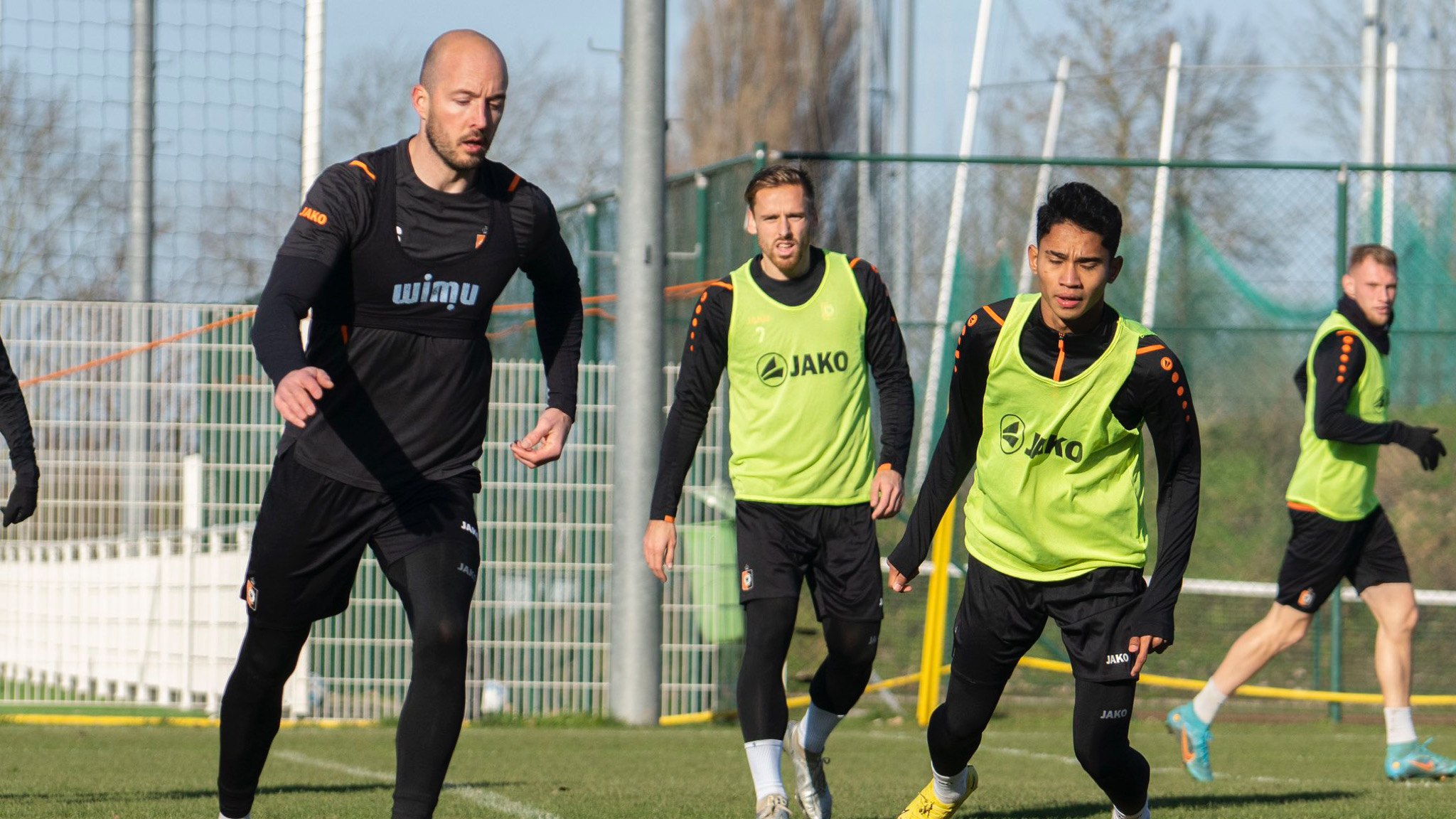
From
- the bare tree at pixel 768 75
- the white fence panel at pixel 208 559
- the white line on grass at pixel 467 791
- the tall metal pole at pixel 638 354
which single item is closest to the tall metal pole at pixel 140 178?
the white fence panel at pixel 208 559

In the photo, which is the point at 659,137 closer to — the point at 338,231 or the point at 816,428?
the point at 816,428

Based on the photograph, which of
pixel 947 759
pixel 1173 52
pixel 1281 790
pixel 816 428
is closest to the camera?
pixel 947 759

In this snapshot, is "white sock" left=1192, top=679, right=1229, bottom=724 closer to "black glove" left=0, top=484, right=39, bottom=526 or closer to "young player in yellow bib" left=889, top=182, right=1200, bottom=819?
"young player in yellow bib" left=889, top=182, right=1200, bottom=819

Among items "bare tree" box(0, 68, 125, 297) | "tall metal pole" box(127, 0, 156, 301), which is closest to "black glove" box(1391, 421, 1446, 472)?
"tall metal pole" box(127, 0, 156, 301)

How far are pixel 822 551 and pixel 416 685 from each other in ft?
7.00

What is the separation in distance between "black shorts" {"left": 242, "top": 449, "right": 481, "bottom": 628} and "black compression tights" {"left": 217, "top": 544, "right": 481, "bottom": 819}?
5 centimetres

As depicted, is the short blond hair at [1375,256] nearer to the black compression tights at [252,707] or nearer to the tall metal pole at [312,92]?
the black compression tights at [252,707]

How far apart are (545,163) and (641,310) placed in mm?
15962

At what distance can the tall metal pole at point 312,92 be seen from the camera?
37.4 feet

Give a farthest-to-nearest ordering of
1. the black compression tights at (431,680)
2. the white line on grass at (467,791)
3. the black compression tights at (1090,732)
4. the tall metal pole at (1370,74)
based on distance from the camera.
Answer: the tall metal pole at (1370,74) → the white line on grass at (467,791) → the black compression tights at (1090,732) → the black compression tights at (431,680)

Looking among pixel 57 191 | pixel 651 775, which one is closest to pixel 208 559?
pixel 57 191

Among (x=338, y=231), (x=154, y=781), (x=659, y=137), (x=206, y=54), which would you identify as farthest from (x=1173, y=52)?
(x=338, y=231)

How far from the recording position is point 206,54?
11.8 meters

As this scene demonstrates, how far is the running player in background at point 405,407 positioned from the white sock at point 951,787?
5.30ft
